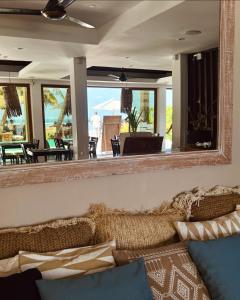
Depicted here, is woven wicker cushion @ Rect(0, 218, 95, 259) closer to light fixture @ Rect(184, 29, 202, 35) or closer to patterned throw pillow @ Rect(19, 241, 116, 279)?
patterned throw pillow @ Rect(19, 241, 116, 279)

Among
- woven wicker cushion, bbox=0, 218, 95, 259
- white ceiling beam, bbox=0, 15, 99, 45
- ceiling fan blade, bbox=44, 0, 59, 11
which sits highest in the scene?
ceiling fan blade, bbox=44, 0, 59, 11

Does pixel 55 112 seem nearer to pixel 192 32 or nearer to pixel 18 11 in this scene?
pixel 18 11

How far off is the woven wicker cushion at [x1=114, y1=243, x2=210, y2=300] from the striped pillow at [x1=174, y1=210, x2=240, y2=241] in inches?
6.3

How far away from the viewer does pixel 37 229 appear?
1.44 m

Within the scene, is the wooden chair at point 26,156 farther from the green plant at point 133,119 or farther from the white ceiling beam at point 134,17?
the white ceiling beam at point 134,17

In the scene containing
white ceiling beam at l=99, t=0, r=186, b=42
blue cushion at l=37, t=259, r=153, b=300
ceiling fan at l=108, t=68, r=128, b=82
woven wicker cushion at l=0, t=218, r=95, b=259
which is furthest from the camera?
ceiling fan at l=108, t=68, r=128, b=82

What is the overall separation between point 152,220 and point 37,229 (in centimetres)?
60

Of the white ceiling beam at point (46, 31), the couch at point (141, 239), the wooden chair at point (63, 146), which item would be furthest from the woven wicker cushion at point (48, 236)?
the white ceiling beam at point (46, 31)

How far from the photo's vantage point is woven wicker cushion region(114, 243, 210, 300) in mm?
1333

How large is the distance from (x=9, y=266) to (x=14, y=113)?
0.67m

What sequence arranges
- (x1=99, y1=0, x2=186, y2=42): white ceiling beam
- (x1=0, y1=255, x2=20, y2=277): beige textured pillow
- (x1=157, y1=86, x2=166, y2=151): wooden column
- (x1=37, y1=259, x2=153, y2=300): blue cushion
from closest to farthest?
1. (x1=37, y1=259, x2=153, y2=300): blue cushion
2. (x1=0, y1=255, x2=20, y2=277): beige textured pillow
3. (x1=99, y1=0, x2=186, y2=42): white ceiling beam
4. (x1=157, y1=86, x2=166, y2=151): wooden column

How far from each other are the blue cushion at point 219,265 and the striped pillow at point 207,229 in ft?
0.46

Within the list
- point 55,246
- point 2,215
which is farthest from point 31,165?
point 55,246

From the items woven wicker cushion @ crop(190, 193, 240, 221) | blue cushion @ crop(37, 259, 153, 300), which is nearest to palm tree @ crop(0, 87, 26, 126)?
blue cushion @ crop(37, 259, 153, 300)
